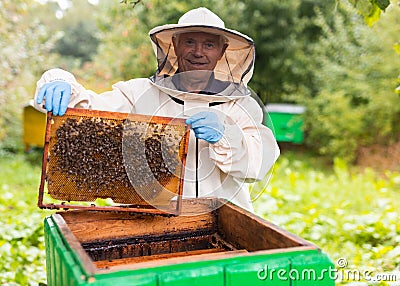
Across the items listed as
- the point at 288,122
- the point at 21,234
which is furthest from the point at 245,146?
the point at 288,122

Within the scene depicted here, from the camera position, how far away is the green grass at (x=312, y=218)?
132 inches

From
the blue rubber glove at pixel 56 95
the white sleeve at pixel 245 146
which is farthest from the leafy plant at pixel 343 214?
the blue rubber glove at pixel 56 95

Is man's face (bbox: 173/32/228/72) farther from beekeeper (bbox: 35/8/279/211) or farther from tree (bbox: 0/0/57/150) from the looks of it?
tree (bbox: 0/0/57/150)

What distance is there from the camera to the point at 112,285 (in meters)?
1.06

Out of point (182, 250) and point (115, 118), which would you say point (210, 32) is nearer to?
point (115, 118)

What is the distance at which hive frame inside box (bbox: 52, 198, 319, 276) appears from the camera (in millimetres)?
1586

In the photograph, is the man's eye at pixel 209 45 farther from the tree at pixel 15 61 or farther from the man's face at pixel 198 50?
the tree at pixel 15 61

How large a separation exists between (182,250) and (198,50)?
877 millimetres

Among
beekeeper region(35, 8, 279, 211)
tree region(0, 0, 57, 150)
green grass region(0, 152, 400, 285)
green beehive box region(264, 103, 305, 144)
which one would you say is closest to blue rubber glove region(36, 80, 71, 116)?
beekeeper region(35, 8, 279, 211)

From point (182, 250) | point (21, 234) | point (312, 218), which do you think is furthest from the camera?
point (312, 218)

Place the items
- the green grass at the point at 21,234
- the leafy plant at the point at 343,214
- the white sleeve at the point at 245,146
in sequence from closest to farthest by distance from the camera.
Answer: the white sleeve at the point at 245,146
the green grass at the point at 21,234
the leafy plant at the point at 343,214

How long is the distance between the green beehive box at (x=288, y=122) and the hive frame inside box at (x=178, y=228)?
598 cm

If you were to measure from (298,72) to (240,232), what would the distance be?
7360 millimetres

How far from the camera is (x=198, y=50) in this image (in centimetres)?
210
